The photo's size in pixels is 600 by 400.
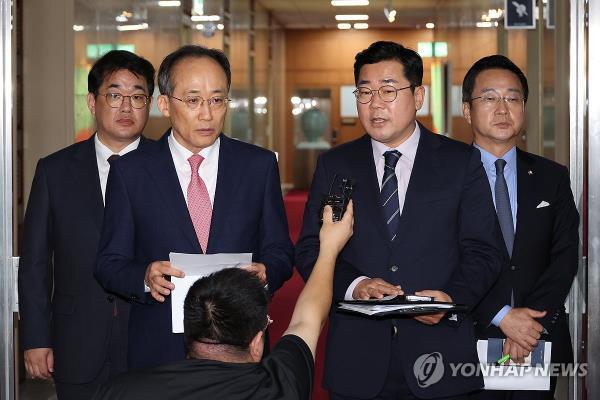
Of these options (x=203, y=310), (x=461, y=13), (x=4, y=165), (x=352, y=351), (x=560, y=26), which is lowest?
(x=352, y=351)

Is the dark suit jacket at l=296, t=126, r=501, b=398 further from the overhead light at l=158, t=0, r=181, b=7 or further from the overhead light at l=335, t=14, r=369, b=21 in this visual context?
the overhead light at l=335, t=14, r=369, b=21

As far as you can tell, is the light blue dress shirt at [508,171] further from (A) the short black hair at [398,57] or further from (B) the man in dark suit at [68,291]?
(B) the man in dark suit at [68,291]

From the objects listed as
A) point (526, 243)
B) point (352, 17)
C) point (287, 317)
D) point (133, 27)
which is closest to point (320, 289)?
point (526, 243)

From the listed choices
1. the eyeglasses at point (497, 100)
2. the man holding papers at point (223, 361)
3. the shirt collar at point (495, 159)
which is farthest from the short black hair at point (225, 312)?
the eyeglasses at point (497, 100)

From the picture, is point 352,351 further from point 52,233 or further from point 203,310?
point 52,233

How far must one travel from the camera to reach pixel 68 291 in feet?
11.6

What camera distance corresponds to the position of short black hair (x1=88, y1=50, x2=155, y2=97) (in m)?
3.85

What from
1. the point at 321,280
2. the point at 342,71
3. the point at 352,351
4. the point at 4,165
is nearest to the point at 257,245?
the point at 352,351

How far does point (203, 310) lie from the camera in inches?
78.8

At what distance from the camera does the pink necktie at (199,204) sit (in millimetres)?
3000

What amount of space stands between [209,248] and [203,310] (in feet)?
3.18

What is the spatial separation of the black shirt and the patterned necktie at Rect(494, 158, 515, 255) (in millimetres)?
1667

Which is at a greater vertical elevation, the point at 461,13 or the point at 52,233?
the point at 461,13

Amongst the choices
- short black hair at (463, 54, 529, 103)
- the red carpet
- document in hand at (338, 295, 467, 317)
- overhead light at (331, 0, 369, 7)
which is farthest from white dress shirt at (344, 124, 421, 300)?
overhead light at (331, 0, 369, 7)
